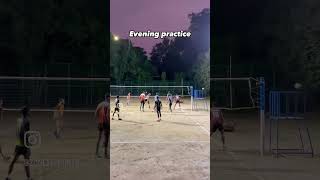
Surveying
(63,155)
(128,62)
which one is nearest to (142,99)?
(128,62)

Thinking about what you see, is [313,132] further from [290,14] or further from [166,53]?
[166,53]

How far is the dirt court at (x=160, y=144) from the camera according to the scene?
8.37 m

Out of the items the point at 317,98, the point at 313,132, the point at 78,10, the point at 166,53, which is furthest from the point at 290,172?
the point at 78,10

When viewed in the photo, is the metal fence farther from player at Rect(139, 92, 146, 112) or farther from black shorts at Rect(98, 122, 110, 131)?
player at Rect(139, 92, 146, 112)

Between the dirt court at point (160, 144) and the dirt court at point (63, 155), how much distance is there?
1.47 feet

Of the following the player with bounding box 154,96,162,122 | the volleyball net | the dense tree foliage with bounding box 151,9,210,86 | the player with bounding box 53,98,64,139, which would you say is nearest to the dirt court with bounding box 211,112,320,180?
the player with bounding box 154,96,162,122

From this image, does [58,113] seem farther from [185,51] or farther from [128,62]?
[185,51]

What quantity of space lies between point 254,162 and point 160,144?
1.98m

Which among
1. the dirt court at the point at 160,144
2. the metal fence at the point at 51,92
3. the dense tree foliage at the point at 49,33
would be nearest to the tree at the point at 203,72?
the dirt court at the point at 160,144

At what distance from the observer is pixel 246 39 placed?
21266mm

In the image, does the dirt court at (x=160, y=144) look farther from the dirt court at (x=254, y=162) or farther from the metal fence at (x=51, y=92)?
the metal fence at (x=51, y=92)

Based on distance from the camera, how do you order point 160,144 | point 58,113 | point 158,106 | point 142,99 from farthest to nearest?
1. point 58,113
2. point 160,144
3. point 158,106
4. point 142,99

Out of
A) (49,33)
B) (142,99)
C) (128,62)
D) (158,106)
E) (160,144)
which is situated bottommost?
(160,144)

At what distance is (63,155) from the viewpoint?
10.5 metres
